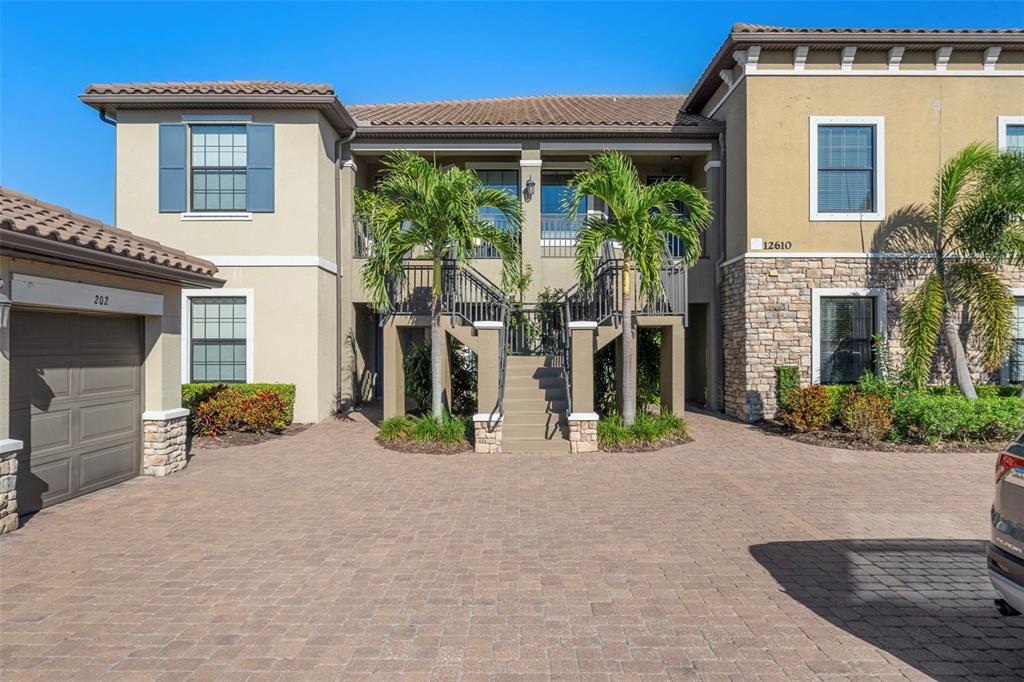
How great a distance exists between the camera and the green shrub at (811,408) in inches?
418

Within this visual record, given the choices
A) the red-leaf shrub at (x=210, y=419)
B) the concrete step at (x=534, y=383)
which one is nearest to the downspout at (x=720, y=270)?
the concrete step at (x=534, y=383)

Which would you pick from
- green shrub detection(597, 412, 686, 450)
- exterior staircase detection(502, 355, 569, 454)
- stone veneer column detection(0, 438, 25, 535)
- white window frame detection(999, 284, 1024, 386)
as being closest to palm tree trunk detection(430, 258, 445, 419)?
exterior staircase detection(502, 355, 569, 454)

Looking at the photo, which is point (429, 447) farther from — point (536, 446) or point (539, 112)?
point (539, 112)

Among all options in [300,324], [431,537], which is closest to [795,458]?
[431,537]

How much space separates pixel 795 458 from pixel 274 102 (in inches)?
512

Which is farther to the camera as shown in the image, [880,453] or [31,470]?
[880,453]

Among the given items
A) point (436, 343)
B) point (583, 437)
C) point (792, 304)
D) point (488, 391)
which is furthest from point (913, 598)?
point (792, 304)

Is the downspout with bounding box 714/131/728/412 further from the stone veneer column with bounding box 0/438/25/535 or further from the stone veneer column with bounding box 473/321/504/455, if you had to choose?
the stone veneer column with bounding box 0/438/25/535

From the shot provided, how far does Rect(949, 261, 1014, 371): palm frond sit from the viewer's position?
10.8 meters

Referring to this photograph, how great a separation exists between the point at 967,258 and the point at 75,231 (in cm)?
1586

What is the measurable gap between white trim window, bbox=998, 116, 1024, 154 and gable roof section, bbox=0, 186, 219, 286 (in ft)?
55.2

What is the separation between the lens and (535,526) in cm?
595

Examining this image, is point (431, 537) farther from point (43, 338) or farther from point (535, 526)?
point (43, 338)

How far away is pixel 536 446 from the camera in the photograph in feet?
31.9
